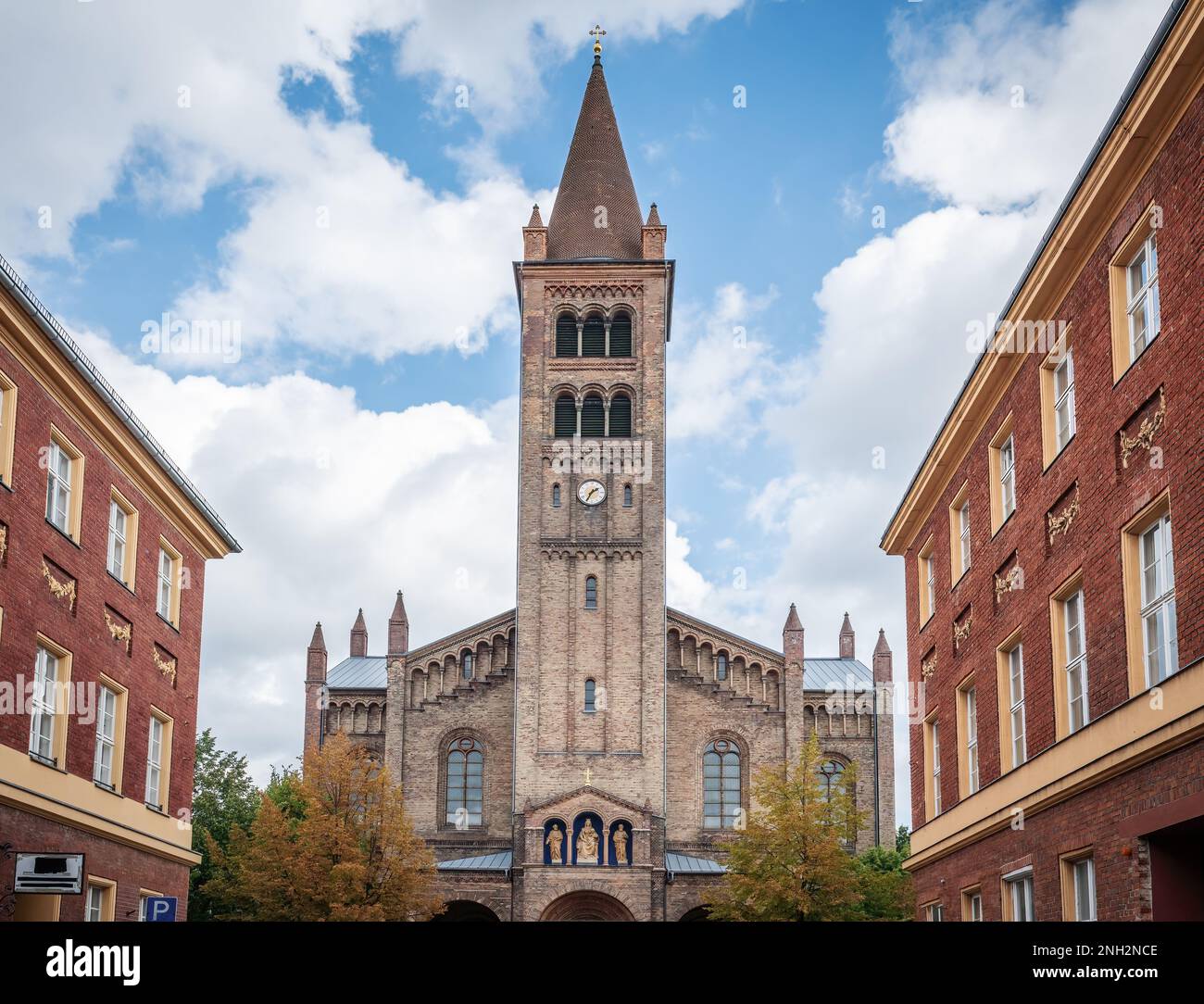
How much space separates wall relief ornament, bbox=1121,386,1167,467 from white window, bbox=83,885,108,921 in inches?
663

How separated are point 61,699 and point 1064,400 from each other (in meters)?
14.9

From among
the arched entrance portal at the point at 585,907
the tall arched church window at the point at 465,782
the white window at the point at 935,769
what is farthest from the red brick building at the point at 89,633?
the tall arched church window at the point at 465,782

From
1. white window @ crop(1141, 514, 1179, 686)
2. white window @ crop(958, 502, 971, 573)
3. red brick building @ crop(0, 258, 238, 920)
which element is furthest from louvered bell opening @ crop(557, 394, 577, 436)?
white window @ crop(1141, 514, 1179, 686)

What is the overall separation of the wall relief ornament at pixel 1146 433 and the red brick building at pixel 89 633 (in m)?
13.5

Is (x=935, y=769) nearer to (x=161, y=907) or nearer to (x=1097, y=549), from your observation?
(x=1097, y=549)

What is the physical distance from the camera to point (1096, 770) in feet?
51.1

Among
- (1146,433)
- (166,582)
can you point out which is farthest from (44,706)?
(1146,433)

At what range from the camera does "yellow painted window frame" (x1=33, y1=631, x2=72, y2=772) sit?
2219 cm

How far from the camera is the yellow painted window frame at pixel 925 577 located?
→ 87.8 feet

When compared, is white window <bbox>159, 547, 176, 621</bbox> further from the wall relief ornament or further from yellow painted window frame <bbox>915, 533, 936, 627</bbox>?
the wall relief ornament

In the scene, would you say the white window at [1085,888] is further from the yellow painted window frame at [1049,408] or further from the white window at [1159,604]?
the yellow painted window frame at [1049,408]

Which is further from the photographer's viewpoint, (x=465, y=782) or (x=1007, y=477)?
(x=465, y=782)

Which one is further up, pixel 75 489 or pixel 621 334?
pixel 621 334

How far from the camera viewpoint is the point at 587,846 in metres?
54.1
